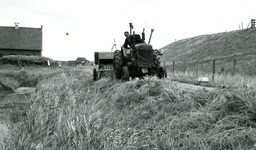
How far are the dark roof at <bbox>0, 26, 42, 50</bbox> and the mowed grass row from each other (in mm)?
43990

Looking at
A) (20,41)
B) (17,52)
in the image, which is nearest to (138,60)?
(17,52)

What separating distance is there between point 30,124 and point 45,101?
1.24m

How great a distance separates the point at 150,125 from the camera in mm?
4469

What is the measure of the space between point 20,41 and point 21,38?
0.83 m

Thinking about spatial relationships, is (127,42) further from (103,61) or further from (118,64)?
(103,61)

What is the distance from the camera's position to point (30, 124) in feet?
11.6

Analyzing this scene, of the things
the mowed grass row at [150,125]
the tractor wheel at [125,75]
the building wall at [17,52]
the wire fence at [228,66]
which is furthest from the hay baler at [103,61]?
the building wall at [17,52]

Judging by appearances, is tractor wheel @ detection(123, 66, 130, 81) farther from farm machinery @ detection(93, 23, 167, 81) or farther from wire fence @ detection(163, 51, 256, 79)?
wire fence @ detection(163, 51, 256, 79)

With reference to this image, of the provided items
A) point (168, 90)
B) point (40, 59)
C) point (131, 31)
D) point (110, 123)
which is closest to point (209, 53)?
point (40, 59)

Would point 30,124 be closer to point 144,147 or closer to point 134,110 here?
point 144,147

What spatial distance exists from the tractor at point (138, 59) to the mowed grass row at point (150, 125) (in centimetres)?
436

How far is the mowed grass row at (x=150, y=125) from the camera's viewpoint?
3.21 m

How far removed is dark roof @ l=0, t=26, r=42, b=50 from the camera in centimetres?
4612

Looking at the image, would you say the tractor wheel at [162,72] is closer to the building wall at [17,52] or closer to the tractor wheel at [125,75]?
the tractor wheel at [125,75]
